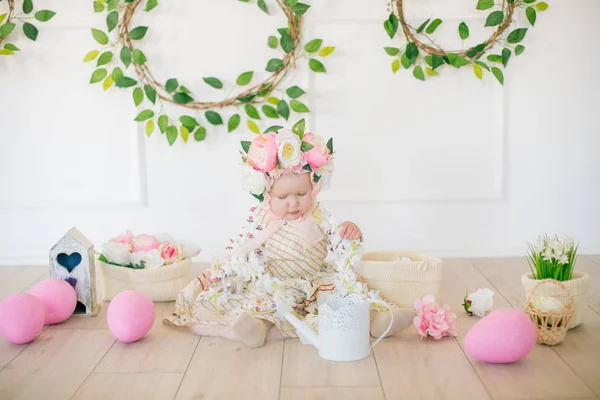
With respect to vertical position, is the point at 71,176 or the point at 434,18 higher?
the point at 434,18

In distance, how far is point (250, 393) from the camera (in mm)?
1964

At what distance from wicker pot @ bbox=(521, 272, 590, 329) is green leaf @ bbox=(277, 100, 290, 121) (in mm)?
1418

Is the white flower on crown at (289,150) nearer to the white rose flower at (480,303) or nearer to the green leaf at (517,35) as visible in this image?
the white rose flower at (480,303)

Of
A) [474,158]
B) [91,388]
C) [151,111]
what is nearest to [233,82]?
[151,111]

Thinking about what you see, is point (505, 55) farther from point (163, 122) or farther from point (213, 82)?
point (163, 122)

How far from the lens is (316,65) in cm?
343

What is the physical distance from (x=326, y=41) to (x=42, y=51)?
4.31 feet

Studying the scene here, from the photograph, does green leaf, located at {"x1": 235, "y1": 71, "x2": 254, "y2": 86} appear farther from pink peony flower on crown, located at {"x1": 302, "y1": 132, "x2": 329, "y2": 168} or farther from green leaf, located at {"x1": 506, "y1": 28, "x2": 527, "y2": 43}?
green leaf, located at {"x1": 506, "y1": 28, "x2": 527, "y2": 43}

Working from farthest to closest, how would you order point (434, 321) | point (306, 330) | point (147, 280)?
point (147, 280) < point (434, 321) < point (306, 330)

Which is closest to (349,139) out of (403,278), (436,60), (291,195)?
(436,60)

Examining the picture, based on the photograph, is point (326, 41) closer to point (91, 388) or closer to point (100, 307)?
point (100, 307)

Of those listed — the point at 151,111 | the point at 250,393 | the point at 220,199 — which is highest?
the point at 151,111

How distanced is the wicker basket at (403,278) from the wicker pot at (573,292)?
0.32 metres

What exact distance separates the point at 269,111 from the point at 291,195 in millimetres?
919
